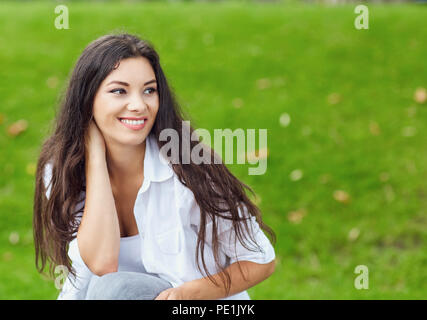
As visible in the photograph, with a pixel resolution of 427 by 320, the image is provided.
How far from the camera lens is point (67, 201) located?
1812 millimetres

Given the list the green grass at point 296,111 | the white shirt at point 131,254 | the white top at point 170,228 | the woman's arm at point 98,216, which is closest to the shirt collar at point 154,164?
the white top at point 170,228

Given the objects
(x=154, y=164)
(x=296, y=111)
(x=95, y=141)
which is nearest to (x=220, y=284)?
(x=154, y=164)

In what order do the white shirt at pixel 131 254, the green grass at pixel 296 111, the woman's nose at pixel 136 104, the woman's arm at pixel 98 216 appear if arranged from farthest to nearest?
the green grass at pixel 296 111 → the white shirt at pixel 131 254 → the woman's arm at pixel 98 216 → the woman's nose at pixel 136 104

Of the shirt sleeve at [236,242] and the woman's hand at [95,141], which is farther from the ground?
the woman's hand at [95,141]

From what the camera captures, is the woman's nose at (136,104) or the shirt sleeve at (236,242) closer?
the woman's nose at (136,104)

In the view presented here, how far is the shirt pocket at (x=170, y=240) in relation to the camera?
5.83 feet

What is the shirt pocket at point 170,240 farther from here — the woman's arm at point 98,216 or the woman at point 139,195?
the woman's arm at point 98,216

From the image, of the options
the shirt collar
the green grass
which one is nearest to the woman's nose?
the shirt collar

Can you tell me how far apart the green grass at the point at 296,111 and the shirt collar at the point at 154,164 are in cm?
139

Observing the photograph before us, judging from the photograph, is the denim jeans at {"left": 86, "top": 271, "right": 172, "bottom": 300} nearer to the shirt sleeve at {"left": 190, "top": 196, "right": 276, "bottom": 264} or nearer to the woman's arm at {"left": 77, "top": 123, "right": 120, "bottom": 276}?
the woman's arm at {"left": 77, "top": 123, "right": 120, "bottom": 276}

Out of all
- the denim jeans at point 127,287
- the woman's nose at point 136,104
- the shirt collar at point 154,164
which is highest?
the woman's nose at point 136,104

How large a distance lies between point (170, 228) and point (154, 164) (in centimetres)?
21

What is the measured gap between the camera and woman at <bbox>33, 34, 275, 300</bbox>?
5.45 ft
